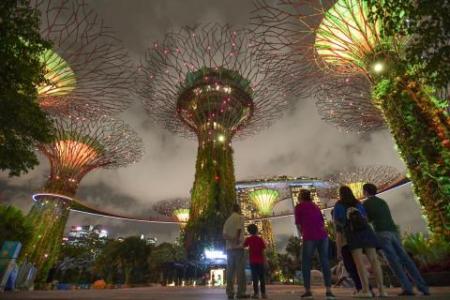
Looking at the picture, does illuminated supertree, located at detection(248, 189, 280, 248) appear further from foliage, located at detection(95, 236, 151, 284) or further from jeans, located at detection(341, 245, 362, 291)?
jeans, located at detection(341, 245, 362, 291)

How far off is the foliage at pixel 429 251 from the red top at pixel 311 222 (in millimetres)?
6782

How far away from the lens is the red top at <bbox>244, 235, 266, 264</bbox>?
23.8 feet

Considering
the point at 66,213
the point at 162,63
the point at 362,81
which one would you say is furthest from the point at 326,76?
the point at 66,213

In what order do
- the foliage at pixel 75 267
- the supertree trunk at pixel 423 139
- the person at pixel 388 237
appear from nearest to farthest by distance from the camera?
1. the person at pixel 388 237
2. the supertree trunk at pixel 423 139
3. the foliage at pixel 75 267

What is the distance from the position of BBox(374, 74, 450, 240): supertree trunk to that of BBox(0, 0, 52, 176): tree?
11.7 metres

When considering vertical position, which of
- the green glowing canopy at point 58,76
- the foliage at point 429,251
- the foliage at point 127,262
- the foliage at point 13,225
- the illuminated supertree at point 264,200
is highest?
the illuminated supertree at point 264,200

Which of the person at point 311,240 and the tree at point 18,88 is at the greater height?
the tree at point 18,88

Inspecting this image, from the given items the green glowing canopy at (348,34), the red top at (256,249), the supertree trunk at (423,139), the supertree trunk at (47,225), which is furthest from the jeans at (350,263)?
the supertree trunk at (47,225)

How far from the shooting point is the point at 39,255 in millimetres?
30875

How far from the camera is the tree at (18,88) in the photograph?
352 inches

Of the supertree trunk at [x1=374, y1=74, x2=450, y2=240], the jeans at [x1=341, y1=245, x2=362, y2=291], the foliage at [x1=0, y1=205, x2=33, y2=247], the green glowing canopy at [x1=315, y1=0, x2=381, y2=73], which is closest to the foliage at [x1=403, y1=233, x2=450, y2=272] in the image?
the supertree trunk at [x1=374, y1=74, x2=450, y2=240]

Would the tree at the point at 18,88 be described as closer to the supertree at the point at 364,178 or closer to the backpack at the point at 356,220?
the backpack at the point at 356,220

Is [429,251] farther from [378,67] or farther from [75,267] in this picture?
[75,267]

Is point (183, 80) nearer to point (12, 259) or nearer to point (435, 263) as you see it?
point (12, 259)
